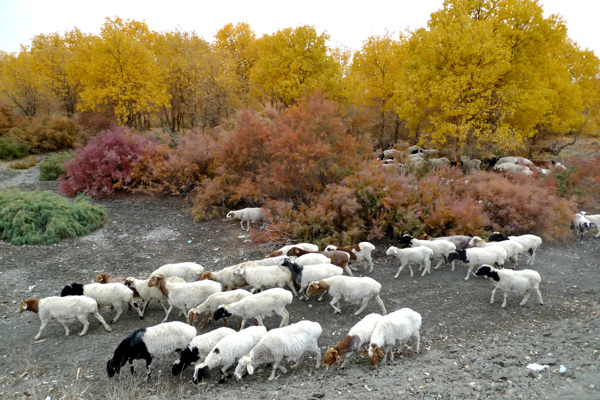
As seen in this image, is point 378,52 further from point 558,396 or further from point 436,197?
point 558,396

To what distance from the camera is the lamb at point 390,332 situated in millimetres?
5977

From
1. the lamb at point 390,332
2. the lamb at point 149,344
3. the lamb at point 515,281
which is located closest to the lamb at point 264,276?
the lamb at point 149,344

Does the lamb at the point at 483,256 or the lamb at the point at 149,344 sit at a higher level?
the lamb at the point at 483,256

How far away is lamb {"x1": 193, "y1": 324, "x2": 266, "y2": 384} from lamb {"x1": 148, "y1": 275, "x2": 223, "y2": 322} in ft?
5.39

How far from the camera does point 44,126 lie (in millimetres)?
27578

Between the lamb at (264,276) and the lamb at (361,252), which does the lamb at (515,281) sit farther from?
the lamb at (264,276)

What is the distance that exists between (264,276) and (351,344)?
2.72 metres

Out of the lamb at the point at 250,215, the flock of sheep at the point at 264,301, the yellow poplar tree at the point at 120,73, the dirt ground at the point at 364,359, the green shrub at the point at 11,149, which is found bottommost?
the dirt ground at the point at 364,359

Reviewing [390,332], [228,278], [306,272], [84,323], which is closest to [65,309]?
[84,323]

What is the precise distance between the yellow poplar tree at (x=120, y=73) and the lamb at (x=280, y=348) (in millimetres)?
21634

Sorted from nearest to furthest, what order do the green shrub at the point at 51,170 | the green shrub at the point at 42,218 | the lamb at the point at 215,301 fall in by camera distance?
the lamb at the point at 215,301
the green shrub at the point at 42,218
the green shrub at the point at 51,170

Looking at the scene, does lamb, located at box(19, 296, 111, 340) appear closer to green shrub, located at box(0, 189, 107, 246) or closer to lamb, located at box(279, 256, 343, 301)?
lamb, located at box(279, 256, 343, 301)

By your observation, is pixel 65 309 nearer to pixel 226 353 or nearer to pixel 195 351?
pixel 195 351

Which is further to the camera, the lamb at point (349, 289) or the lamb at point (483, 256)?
the lamb at point (483, 256)
